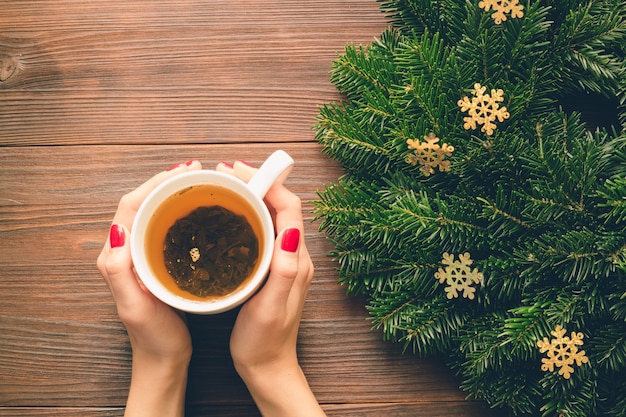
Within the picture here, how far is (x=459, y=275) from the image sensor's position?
75 cm

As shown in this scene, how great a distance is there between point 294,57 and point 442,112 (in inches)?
12.6

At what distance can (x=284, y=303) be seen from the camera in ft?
2.49

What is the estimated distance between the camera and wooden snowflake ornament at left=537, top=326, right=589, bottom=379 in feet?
2.25

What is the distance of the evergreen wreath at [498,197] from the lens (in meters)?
0.69

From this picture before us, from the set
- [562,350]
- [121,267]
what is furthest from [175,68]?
[562,350]

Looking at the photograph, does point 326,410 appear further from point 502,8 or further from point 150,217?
point 502,8

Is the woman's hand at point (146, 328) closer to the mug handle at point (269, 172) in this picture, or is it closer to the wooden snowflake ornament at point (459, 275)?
the mug handle at point (269, 172)

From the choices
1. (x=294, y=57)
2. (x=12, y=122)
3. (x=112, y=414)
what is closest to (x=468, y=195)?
(x=294, y=57)

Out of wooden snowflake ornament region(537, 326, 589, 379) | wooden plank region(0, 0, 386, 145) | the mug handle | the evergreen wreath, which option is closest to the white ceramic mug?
the mug handle

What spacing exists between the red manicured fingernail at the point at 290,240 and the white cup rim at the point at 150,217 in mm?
30

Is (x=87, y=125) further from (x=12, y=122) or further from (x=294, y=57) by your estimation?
(x=294, y=57)

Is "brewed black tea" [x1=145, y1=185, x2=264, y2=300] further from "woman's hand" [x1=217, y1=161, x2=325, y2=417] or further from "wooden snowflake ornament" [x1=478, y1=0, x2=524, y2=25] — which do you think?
"wooden snowflake ornament" [x1=478, y1=0, x2=524, y2=25]

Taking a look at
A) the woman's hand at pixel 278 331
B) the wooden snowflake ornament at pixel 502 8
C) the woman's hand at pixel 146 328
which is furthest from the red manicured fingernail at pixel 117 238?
the wooden snowflake ornament at pixel 502 8

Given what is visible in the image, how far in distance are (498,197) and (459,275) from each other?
0.40 feet
